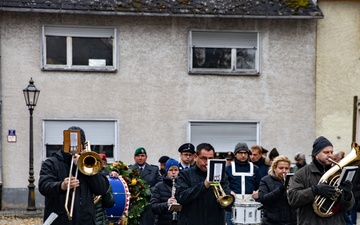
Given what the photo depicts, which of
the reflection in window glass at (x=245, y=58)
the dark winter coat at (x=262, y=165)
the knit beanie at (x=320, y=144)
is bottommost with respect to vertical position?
the dark winter coat at (x=262, y=165)

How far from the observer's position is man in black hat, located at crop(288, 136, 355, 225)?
8359mm

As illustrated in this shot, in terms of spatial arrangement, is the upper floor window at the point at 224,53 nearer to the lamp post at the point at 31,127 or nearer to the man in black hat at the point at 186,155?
the lamp post at the point at 31,127

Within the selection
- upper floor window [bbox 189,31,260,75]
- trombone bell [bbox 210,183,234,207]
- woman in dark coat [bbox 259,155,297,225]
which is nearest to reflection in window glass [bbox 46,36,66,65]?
upper floor window [bbox 189,31,260,75]

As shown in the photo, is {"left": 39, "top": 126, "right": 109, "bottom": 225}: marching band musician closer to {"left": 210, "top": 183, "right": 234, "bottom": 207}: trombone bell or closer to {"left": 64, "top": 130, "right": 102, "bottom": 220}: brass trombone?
{"left": 64, "top": 130, "right": 102, "bottom": 220}: brass trombone

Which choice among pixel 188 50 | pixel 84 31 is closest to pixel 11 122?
pixel 84 31

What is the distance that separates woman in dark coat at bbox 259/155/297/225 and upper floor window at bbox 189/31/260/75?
11.5 meters

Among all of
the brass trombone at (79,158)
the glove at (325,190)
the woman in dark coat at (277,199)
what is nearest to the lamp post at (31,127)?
the woman in dark coat at (277,199)

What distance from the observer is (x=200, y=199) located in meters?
8.80

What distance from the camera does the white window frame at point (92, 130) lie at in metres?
21.8

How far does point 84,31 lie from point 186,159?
10513 millimetres

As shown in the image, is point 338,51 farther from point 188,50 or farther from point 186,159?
point 186,159

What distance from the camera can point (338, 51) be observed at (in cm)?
2241

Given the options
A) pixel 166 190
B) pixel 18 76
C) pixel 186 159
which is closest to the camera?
pixel 166 190

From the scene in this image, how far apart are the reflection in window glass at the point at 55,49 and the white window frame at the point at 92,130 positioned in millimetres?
1690
